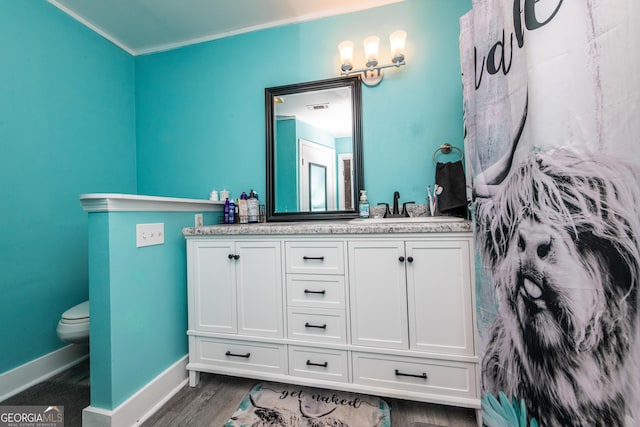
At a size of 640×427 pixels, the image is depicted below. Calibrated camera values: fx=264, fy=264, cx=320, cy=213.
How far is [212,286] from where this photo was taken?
1531 millimetres

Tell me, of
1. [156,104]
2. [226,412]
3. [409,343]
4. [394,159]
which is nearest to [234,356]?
[226,412]

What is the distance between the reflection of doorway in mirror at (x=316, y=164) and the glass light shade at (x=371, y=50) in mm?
631

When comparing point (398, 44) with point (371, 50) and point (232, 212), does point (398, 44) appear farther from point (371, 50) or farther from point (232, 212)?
point (232, 212)

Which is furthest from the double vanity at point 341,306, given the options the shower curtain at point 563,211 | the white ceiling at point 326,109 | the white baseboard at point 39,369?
the white baseboard at point 39,369

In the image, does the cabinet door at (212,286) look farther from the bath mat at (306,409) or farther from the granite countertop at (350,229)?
the bath mat at (306,409)

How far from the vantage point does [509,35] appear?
2.79 ft

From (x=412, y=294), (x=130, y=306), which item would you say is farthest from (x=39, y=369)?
(x=412, y=294)

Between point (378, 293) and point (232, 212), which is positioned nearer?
point (378, 293)

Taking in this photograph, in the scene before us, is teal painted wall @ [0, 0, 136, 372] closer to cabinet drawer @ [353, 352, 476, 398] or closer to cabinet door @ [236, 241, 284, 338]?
cabinet door @ [236, 241, 284, 338]

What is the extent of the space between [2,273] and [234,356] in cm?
141

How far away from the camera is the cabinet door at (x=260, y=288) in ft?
4.70

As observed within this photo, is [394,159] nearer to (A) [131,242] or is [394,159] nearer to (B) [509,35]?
(B) [509,35]

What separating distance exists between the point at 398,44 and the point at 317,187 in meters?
1.09

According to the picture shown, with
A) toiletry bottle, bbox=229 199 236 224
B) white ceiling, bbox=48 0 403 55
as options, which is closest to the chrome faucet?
toiletry bottle, bbox=229 199 236 224
